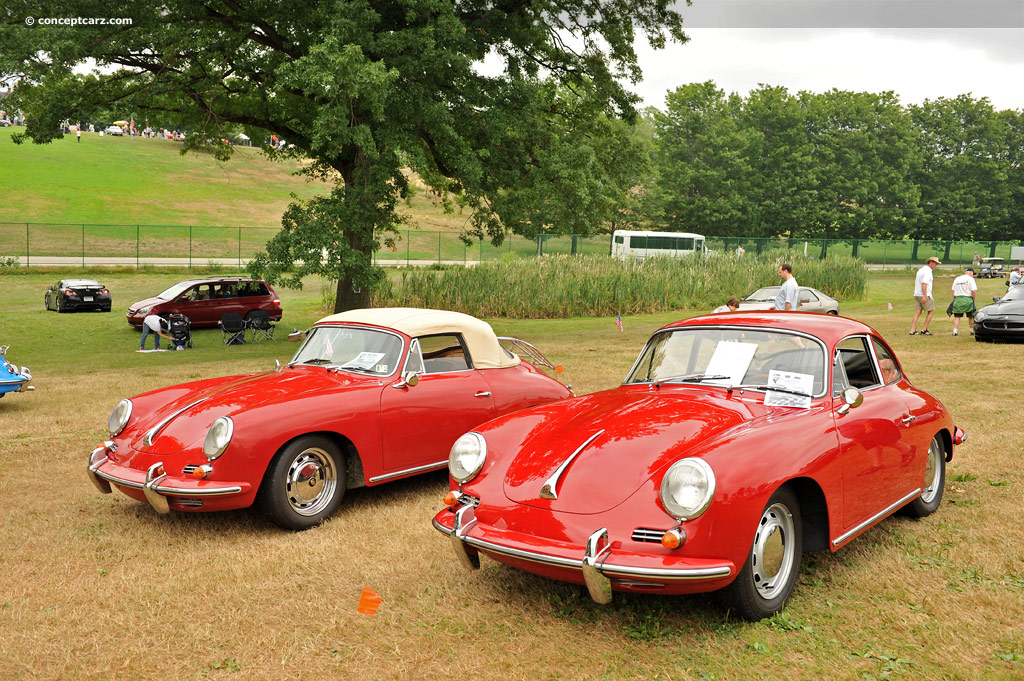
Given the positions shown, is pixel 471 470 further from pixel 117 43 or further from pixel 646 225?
pixel 646 225

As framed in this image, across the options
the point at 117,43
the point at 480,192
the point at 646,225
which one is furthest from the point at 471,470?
the point at 646,225

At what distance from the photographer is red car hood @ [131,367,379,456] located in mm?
6062

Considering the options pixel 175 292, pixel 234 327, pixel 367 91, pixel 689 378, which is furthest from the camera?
pixel 175 292

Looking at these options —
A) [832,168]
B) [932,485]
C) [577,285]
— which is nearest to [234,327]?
[577,285]

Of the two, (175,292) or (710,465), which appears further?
(175,292)

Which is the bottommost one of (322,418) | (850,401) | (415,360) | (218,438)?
(218,438)

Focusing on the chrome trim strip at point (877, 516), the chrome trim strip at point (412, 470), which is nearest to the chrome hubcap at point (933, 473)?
the chrome trim strip at point (877, 516)

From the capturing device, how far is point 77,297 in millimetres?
26516

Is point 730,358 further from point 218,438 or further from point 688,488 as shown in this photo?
point 218,438

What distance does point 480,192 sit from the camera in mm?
20406

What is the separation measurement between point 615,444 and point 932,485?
325 centimetres

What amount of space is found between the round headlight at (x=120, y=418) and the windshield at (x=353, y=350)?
1.43 meters

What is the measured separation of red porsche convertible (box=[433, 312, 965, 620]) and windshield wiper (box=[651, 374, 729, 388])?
1 cm

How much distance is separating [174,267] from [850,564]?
139 feet
